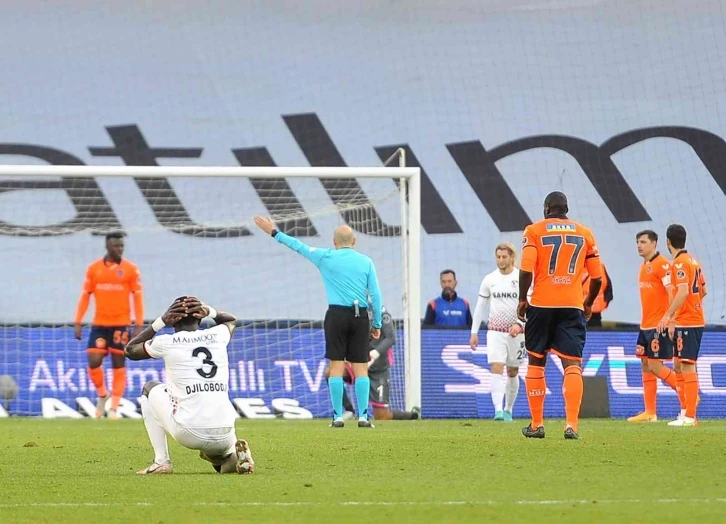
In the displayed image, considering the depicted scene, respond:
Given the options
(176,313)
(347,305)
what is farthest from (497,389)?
(176,313)

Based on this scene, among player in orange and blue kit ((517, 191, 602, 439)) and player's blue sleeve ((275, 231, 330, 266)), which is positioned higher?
A: player's blue sleeve ((275, 231, 330, 266))

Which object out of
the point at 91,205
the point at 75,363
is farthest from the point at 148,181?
the point at 75,363

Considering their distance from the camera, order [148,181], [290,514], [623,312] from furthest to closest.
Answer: [148,181], [623,312], [290,514]

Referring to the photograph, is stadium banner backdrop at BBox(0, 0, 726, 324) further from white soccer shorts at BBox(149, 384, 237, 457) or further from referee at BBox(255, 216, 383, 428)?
white soccer shorts at BBox(149, 384, 237, 457)

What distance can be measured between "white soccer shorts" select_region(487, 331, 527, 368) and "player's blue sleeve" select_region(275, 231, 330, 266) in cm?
310

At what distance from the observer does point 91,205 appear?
21.9 meters

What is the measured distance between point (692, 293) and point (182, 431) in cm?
819

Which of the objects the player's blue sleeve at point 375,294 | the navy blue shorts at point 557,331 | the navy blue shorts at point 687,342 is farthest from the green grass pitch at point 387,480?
the navy blue shorts at point 687,342

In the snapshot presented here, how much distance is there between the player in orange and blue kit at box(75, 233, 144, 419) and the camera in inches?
656

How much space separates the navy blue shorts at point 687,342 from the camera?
14555mm

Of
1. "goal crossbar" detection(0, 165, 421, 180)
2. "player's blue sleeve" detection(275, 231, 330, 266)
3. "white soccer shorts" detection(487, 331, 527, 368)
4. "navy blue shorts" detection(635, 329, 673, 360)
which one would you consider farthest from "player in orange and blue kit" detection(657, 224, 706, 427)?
"goal crossbar" detection(0, 165, 421, 180)

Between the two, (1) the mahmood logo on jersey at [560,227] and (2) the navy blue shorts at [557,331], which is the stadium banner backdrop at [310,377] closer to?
(2) the navy blue shorts at [557,331]

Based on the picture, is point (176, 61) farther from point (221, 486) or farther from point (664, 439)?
point (221, 486)

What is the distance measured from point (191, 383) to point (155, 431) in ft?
1.56
